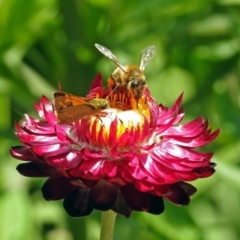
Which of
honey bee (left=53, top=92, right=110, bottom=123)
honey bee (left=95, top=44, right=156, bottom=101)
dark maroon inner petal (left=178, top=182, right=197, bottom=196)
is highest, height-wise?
honey bee (left=95, top=44, right=156, bottom=101)

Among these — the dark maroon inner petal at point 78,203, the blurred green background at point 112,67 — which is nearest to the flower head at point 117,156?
the dark maroon inner petal at point 78,203

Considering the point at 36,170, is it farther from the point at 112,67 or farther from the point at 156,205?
the point at 112,67

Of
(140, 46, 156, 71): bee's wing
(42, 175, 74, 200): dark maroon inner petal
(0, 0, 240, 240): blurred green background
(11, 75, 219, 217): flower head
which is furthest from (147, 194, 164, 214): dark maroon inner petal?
(0, 0, 240, 240): blurred green background

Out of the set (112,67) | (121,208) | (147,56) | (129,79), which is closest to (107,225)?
(121,208)

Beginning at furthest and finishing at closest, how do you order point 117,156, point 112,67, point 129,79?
point 112,67, point 129,79, point 117,156

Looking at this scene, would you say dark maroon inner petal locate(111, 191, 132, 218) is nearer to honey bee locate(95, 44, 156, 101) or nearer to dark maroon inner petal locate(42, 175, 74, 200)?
dark maroon inner petal locate(42, 175, 74, 200)

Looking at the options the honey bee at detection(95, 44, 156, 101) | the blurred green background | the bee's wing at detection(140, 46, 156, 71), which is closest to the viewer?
the honey bee at detection(95, 44, 156, 101)
